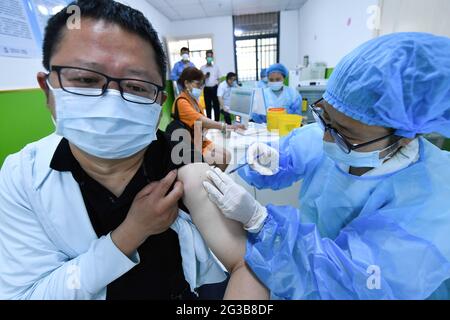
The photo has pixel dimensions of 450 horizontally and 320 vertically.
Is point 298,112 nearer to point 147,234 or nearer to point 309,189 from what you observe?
point 309,189

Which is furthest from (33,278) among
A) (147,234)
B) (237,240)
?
(237,240)

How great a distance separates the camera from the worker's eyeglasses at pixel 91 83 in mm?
588

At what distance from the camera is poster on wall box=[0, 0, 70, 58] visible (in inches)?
56.4

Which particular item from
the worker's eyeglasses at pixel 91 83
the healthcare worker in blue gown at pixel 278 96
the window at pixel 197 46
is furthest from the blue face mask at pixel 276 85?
the window at pixel 197 46

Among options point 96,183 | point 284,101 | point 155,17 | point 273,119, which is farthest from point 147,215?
point 155,17

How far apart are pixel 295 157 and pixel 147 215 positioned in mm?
788

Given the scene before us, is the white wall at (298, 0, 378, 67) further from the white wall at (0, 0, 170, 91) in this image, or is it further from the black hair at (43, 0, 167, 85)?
the white wall at (0, 0, 170, 91)

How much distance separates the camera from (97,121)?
62 cm

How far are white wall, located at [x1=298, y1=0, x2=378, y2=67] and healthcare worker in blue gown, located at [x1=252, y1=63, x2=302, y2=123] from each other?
109 centimetres

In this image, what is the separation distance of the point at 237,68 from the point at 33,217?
6.88 meters

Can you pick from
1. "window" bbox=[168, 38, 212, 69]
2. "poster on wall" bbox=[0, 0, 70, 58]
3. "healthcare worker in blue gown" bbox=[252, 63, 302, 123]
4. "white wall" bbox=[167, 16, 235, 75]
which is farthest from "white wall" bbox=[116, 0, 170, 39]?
"healthcare worker in blue gown" bbox=[252, 63, 302, 123]

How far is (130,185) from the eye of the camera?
0.69 m

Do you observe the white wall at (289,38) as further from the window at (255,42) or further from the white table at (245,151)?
the white table at (245,151)

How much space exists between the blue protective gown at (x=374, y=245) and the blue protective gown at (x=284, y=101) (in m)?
1.94
